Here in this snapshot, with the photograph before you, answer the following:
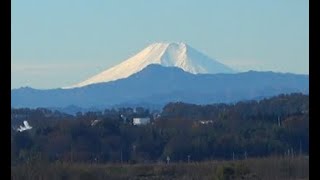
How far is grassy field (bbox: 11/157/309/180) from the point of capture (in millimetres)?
7554

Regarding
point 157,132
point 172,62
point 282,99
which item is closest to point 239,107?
point 282,99

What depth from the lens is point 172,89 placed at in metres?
21.0

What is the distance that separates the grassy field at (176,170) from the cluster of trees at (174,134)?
36 centimetres

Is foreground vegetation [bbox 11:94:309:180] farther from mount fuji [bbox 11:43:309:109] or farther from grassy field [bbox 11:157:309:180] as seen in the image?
mount fuji [bbox 11:43:309:109]

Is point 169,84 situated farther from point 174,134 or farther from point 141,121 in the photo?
point 174,134

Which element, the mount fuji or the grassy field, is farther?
the mount fuji

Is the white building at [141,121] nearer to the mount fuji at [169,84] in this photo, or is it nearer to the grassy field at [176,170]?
the mount fuji at [169,84]

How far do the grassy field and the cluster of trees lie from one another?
1.17 ft

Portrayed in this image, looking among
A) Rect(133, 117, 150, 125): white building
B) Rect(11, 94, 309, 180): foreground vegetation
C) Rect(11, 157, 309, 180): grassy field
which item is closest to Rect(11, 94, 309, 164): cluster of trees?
Rect(11, 94, 309, 180): foreground vegetation

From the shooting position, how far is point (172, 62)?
22.0 meters
